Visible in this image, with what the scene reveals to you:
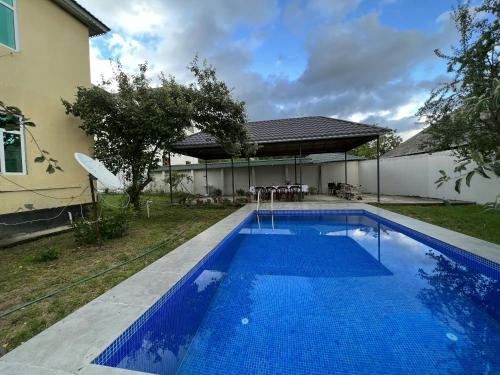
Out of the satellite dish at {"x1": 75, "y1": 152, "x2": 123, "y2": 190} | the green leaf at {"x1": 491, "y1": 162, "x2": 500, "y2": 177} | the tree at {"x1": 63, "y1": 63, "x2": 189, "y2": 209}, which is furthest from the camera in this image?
the tree at {"x1": 63, "y1": 63, "x2": 189, "y2": 209}

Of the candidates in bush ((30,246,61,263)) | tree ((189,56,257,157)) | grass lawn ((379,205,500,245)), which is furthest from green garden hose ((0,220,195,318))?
grass lawn ((379,205,500,245))

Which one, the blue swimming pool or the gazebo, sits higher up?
the gazebo

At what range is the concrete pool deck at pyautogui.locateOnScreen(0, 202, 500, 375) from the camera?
2.06 metres

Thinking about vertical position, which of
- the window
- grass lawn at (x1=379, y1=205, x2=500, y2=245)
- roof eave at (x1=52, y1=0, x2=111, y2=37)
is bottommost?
grass lawn at (x1=379, y1=205, x2=500, y2=245)

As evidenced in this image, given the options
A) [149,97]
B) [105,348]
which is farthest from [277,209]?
[105,348]

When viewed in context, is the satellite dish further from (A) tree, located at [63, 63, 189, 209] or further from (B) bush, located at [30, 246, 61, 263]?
(A) tree, located at [63, 63, 189, 209]

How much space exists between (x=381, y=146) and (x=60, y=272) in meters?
42.0

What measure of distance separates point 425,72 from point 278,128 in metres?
6.60

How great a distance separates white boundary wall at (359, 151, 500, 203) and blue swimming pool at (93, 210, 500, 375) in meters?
7.28

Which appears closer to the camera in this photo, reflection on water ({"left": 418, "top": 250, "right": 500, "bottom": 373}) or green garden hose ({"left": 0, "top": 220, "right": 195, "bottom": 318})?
reflection on water ({"left": 418, "top": 250, "right": 500, "bottom": 373})

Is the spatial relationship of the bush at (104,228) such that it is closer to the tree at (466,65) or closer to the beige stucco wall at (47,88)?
the beige stucco wall at (47,88)

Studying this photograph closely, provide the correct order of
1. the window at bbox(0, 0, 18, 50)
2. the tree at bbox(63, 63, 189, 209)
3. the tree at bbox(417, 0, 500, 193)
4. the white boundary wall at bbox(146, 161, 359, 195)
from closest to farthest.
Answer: the window at bbox(0, 0, 18, 50)
the tree at bbox(417, 0, 500, 193)
the tree at bbox(63, 63, 189, 209)
the white boundary wall at bbox(146, 161, 359, 195)

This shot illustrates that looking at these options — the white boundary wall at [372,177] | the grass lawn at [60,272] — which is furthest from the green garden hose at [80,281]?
the white boundary wall at [372,177]

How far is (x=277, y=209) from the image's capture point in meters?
10.8
